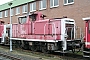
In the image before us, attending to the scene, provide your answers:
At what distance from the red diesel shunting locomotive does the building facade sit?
447cm

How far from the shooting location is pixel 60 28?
1516 centimetres

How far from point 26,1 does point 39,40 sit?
1534 cm

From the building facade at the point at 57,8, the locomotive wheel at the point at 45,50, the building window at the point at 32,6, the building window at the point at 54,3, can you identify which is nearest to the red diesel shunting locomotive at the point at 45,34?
the locomotive wheel at the point at 45,50

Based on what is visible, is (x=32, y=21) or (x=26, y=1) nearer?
(x=32, y=21)

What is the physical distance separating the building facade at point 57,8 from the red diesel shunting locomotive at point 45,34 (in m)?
4.47

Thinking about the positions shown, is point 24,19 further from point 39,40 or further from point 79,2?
point 79,2

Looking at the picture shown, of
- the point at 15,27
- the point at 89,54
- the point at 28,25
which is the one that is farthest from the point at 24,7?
the point at 89,54

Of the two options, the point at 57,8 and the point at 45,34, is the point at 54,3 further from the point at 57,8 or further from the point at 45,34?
the point at 45,34

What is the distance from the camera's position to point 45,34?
53.7ft

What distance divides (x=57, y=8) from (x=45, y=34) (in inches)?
334

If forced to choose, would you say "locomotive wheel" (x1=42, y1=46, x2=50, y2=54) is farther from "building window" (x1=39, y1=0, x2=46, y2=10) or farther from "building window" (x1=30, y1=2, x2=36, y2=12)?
"building window" (x1=30, y1=2, x2=36, y2=12)

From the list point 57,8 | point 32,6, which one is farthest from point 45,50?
point 32,6

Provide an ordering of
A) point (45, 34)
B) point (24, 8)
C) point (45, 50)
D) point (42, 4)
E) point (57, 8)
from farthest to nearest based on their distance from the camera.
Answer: point (24, 8) → point (42, 4) → point (57, 8) → point (45, 50) → point (45, 34)

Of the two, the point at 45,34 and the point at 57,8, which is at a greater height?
the point at 57,8
